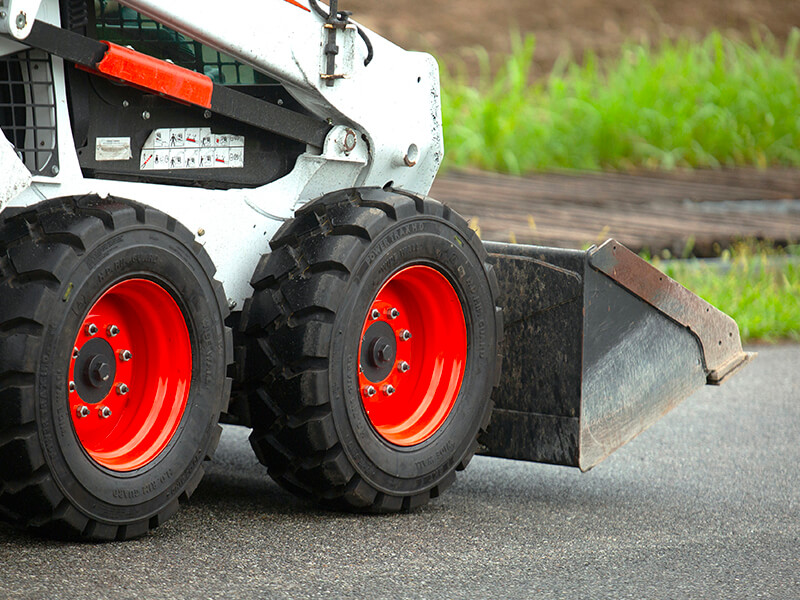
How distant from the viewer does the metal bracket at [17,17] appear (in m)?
3.06

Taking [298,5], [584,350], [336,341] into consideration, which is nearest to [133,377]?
[336,341]

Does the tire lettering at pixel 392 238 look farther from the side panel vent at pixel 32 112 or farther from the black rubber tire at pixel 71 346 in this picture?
the side panel vent at pixel 32 112

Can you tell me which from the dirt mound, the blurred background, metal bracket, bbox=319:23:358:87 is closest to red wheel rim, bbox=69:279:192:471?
metal bracket, bbox=319:23:358:87

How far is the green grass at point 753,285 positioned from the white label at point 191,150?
3650 mm

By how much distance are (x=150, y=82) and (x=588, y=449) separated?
1.73 m

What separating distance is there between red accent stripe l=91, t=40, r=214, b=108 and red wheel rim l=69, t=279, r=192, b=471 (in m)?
0.53

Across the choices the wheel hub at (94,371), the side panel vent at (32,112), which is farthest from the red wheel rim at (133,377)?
the side panel vent at (32,112)

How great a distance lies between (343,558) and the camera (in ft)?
11.0

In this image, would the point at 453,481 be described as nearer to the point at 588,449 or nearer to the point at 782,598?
the point at 588,449

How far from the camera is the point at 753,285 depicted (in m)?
7.34

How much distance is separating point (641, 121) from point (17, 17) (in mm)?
8740

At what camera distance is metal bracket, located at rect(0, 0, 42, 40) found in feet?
10.0

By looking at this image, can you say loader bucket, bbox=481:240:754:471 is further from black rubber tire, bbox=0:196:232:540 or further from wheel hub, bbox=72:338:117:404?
wheel hub, bbox=72:338:117:404

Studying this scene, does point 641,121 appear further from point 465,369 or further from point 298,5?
point 298,5
